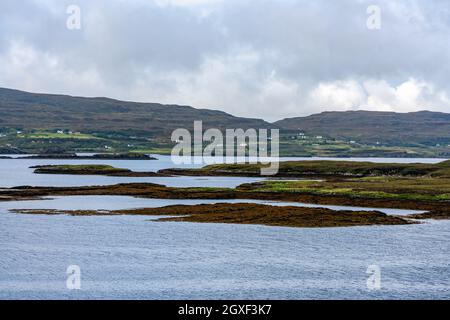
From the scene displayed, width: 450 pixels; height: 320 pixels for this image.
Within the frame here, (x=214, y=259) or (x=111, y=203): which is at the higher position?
(x=111, y=203)

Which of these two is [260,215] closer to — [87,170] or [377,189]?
[377,189]

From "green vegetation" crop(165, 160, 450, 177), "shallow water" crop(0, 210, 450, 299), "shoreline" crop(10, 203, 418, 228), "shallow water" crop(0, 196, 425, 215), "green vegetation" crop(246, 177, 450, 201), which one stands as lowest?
"shallow water" crop(0, 210, 450, 299)

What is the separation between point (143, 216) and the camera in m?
91.3

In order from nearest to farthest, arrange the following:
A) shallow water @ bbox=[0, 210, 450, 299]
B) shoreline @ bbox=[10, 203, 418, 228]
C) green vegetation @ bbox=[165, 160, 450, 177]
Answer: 1. shallow water @ bbox=[0, 210, 450, 299]
2. shoreline @ bbox=[10, 203, 418, 228]
3. green vegetation @ bbox=[165, 160, 450, 177]

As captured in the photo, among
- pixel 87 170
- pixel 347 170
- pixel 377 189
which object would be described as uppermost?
pixel 87 170

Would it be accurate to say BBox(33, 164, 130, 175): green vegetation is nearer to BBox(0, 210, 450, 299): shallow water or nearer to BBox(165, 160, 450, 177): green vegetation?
BBox(165, 160, 450, 177): green vegetation

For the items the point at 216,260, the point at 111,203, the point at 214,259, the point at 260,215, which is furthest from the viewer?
the point at 111,203

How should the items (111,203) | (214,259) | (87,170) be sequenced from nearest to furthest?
(214,259)
(111,203)
(87,170)

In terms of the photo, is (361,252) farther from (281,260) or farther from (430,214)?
(430,214)

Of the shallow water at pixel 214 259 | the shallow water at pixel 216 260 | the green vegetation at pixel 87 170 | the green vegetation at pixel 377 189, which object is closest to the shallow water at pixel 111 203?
the green vegetation at pixel 377 189

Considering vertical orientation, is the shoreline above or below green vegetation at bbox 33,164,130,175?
below

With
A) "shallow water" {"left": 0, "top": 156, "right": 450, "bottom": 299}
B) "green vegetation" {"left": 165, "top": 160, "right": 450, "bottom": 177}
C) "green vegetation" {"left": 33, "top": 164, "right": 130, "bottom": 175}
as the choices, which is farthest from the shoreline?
"green vegetation" {"left": 33, "top": 164, "right": 130, "bottom": 175}

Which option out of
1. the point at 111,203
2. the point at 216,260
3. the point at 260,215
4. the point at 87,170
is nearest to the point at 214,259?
the point at 216,260
